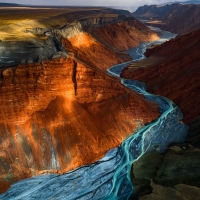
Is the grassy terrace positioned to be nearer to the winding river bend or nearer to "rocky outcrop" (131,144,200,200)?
the winding river bend

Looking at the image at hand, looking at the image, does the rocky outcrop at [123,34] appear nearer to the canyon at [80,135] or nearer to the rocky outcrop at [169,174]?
the canyon at [80,135]

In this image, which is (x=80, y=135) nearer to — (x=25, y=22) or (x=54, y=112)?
(x=54, y=112)

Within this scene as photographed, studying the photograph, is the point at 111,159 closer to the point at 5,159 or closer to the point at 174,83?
the point at 5,159

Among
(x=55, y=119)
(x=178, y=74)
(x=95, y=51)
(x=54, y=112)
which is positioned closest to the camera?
(x=55, y=119)

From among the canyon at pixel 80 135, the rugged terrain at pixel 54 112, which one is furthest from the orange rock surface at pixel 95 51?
the rugged terrain at pixel 54 112

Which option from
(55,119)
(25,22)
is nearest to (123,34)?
(25,22)

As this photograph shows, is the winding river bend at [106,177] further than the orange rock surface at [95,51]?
No
